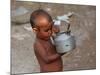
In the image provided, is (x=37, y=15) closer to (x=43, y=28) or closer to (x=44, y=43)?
(x=43, y=28)

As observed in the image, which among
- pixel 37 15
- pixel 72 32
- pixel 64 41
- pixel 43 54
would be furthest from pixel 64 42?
pixel 37 15

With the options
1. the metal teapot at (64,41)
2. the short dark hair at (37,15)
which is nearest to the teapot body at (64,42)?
the metal teapot at (64,41)

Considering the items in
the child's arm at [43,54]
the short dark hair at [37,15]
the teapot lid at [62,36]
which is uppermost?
the short dark hair at [37,15]

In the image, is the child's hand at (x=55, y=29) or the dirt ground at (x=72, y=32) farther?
the child's hand at (x=55, y=29)

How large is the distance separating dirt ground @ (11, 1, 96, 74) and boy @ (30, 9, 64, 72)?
5cm

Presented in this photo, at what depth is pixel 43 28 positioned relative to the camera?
2293 millimetres

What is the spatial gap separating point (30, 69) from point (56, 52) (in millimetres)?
381

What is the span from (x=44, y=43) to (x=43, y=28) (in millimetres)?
183

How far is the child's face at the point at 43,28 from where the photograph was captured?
228 cm

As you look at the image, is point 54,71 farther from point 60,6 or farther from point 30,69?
point 60,6

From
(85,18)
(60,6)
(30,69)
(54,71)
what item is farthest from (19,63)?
(85,18)

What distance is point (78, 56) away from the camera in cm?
Answer: 245

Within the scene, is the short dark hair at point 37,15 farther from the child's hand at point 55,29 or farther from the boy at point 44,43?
the child's hand at point 55,29

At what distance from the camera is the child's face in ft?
7.47
